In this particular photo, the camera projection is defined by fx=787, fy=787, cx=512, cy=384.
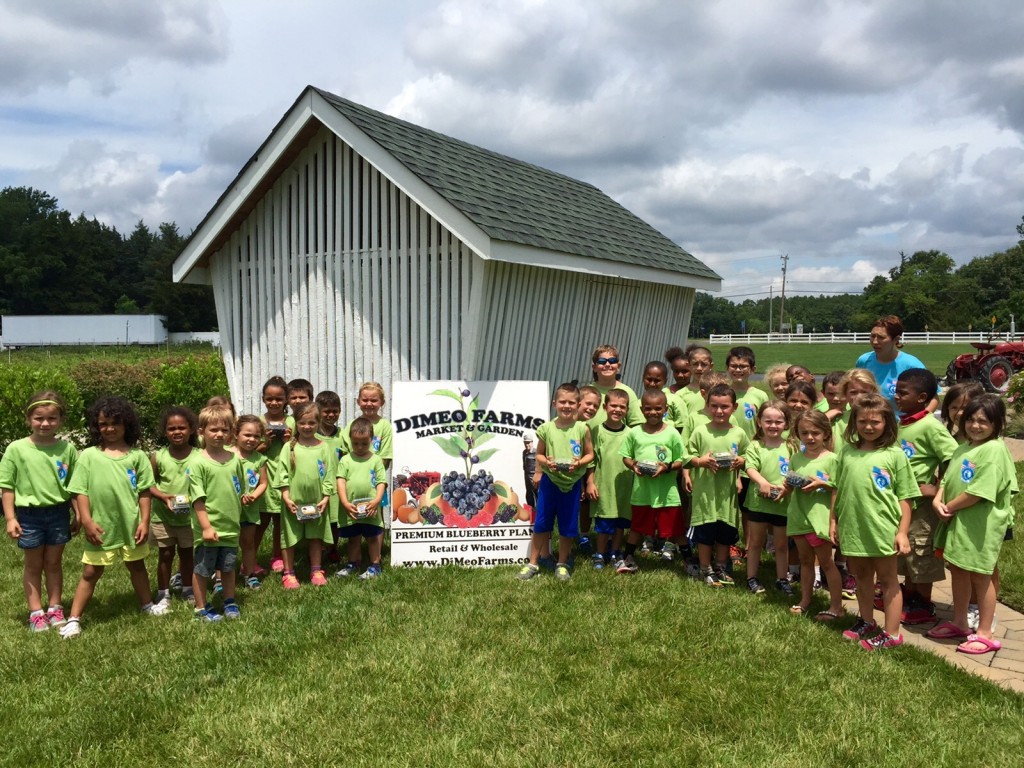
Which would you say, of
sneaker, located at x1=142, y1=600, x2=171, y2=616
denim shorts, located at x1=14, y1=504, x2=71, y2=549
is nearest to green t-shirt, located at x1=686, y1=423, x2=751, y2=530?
sneaker, located at x1=142, y1=600, x2=171, y2=616

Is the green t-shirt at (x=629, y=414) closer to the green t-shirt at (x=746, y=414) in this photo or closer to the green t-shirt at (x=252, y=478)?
the green t-shirt at (x=746, y=414)

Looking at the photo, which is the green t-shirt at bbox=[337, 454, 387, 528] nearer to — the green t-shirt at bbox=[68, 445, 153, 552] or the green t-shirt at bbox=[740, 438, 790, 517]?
the green t-shirt at bbox=[68, 445, 153, 552]

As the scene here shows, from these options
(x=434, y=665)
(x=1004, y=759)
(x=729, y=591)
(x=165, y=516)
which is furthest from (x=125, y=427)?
(x=1004, y=759)

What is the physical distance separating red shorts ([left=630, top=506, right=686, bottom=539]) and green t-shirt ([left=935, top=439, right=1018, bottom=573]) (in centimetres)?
194

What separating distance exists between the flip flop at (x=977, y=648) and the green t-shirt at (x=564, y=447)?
2.75 meters

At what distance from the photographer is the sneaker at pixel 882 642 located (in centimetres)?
472

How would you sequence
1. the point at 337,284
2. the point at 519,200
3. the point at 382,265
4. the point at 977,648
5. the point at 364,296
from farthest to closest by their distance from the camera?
the point at 519,200
the point at 337,284
the point at 364,296
the point at 382,265
the point at 977,648

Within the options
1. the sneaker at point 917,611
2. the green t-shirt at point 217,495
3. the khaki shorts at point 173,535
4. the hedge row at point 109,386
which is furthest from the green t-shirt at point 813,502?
the hedge row at point 109,386

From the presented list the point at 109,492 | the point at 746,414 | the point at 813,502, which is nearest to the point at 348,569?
the point at 109,492

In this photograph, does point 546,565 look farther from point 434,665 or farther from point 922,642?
point 922,642

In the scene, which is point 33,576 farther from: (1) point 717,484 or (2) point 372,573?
(1) point 717,484

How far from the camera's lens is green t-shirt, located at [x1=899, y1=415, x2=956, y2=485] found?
512 centimetres

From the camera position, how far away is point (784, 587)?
A: 5797mm

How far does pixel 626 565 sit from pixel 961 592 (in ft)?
7.62
